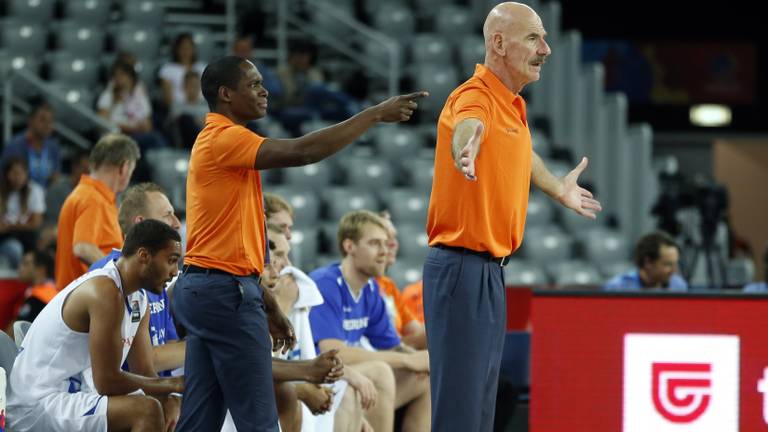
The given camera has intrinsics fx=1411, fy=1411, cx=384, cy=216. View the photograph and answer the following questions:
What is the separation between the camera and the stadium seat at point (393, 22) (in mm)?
15141

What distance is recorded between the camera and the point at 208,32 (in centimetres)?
1429

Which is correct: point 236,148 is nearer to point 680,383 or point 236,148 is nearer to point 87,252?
point 87,252

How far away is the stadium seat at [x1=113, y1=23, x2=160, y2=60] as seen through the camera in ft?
45.5

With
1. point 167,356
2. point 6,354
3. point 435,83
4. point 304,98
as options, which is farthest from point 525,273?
point 6,354

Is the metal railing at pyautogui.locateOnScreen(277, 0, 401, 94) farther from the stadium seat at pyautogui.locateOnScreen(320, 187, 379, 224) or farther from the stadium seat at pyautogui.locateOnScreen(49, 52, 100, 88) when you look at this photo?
the stadium seat at pyautogui.locateOnScreen(49, 52, 100, 88)

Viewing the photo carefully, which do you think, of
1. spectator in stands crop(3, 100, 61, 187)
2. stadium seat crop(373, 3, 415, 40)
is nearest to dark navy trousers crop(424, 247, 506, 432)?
spectator in stands crop(3, 100, 61, 187)

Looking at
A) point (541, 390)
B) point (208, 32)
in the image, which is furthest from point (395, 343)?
point (208, 32)

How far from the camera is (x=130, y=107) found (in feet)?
40.8

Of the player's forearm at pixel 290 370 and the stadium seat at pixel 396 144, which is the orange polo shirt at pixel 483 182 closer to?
the player's forearm at pixel 290 370

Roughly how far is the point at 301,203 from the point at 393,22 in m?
3.43

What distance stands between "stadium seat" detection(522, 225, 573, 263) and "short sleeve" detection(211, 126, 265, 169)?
27.0 feet

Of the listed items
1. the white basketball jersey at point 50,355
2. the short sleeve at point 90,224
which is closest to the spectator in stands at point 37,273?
the short sleeve at point 90,224

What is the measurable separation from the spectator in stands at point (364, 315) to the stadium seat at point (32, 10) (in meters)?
7.34

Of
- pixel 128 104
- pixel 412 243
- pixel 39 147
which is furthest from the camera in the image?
pixel 412 243
